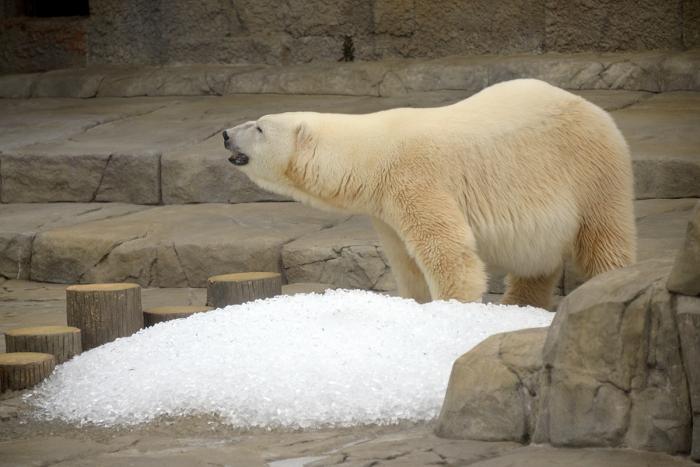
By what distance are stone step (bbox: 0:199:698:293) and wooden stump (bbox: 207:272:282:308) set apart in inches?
46.4

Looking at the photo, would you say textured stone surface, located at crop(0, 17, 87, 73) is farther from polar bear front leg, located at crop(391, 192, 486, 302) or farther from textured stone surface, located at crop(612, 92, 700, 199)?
→ polar bear front leg, located at crop(391, 192, 486, 302)

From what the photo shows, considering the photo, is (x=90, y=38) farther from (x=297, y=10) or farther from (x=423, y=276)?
(x=423, y=276)

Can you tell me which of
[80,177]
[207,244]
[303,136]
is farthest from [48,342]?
[80,177]

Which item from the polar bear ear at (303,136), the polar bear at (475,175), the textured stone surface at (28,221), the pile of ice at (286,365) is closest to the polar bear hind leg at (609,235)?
the polar bear at (475,175)

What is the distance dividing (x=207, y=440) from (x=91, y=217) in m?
4.40

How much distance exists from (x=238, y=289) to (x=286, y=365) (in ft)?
3.81

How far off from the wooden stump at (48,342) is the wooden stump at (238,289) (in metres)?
0.75

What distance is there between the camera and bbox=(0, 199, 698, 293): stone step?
21.8ft

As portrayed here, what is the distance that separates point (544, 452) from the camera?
332cm

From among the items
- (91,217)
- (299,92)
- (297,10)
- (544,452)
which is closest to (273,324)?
(544,452)

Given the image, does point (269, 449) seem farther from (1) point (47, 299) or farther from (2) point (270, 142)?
(1) point (47, 299)

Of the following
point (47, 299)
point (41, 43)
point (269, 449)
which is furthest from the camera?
point (41, 43)

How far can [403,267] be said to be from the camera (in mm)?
5648

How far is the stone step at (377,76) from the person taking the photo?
30.5 ft
